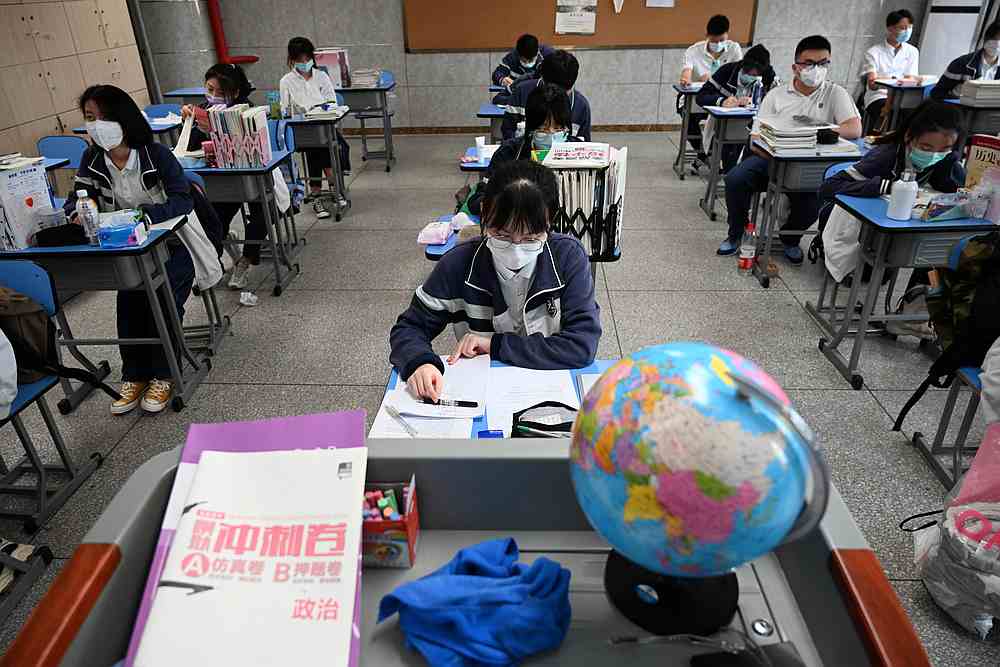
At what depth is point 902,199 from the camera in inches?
108

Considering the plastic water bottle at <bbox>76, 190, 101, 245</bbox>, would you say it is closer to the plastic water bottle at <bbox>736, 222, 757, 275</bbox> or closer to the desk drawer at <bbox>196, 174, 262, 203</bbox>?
the desk drawer at <bbox>196, 174, 262, 203</bbox>

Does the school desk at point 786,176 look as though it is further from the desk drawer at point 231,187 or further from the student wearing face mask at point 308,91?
the student wearing face mask at point 308,91

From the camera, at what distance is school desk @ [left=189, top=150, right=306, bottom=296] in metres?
3.83

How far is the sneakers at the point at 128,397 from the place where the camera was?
9.78ft

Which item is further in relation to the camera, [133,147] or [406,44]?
[406,44]

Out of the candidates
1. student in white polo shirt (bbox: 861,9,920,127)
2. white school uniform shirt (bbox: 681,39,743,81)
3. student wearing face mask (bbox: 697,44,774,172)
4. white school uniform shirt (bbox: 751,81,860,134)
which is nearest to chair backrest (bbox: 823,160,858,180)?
white school uniform shirt (bbox: 751,81,860,134)

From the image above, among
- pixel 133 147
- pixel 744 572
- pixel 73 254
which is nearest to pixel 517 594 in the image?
pixel 744 572

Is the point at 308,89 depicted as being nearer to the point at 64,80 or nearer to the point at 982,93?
the point at 64,80

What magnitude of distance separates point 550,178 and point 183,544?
4.90ft

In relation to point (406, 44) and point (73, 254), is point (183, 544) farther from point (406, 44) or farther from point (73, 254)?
point (406, 44)

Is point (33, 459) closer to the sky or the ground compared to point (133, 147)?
closer to the ground

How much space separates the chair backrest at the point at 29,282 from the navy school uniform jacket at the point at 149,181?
703 millimetres

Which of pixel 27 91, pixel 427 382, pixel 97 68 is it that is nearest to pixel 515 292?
pixel 427 382

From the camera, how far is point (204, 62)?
7262mm
